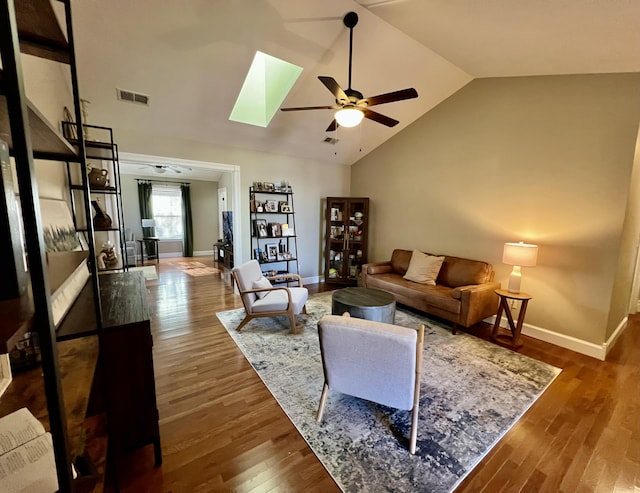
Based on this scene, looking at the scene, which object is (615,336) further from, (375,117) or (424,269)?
(375,117)

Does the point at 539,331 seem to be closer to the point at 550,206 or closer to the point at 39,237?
the point at 550,206

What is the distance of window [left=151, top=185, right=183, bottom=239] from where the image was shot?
8297 mm

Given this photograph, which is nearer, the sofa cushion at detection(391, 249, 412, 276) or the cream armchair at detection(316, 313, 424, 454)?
the cream armchair at detection(316, 313, 424, 454)

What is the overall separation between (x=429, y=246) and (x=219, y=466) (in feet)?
13.0

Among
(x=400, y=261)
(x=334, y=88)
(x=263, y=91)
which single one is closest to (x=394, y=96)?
(x=334, y=88)

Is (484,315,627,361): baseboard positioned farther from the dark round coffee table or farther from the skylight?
the skylight

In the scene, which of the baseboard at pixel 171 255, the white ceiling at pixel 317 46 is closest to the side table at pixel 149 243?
the baseboard at pixel 171 255

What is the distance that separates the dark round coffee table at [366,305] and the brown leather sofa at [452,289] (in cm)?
72

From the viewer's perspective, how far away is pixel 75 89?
3.51 ft

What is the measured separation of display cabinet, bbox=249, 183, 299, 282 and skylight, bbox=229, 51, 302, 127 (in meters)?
1.18

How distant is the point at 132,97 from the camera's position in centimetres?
320

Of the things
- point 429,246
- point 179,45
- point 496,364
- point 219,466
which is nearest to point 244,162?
point 179,45

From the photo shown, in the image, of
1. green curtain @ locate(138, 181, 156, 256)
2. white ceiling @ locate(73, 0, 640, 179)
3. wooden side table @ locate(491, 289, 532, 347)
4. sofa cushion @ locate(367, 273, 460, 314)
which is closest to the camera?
white ceiling @ locate(73, 0, 640, 179)

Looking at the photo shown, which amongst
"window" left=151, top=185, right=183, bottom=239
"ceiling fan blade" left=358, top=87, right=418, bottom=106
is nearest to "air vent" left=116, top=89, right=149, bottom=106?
"ceiling fan blade" left=358, top=87, right=418, bottom=106
